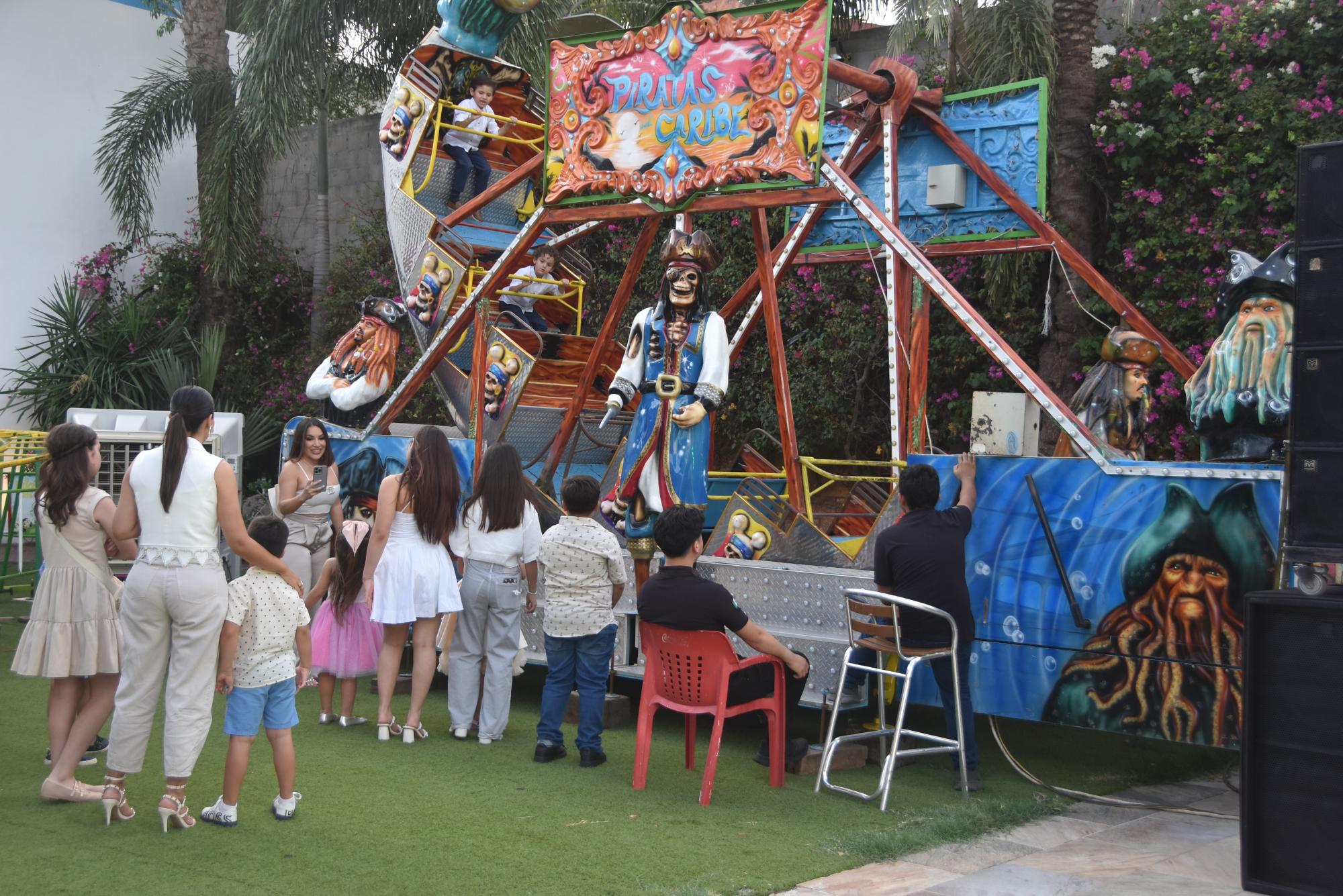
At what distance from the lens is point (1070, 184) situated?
405 inches

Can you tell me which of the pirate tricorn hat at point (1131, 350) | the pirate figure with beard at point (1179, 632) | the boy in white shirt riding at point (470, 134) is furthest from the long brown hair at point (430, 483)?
the boy in white shirt riding at point (470, 134)

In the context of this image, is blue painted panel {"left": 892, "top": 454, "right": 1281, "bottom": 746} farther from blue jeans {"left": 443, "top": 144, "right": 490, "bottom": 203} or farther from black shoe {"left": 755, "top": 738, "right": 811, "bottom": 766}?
blue jeans {"left": 443, "top": 144, "right": 490, "bottom": 203}

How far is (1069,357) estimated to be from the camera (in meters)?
10.2

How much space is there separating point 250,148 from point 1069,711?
11810mm

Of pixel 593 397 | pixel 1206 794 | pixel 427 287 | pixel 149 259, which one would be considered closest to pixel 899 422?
pixel 1206 794

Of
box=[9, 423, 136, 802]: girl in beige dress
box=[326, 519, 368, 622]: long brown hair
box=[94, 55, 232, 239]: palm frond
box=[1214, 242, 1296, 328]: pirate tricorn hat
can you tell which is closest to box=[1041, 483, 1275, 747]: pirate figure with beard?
box=[1214, 242, 1296, 328]: pirate tricorn hat

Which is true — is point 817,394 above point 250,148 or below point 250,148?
below

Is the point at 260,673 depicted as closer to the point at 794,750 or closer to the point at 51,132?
the point at 794,750

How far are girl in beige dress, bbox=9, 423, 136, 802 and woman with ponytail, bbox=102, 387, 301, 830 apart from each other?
1.19 feet

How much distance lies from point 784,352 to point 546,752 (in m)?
2.92

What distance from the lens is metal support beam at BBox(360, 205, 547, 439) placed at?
8.55 m

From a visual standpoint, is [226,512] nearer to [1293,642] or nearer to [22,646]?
[22,646]

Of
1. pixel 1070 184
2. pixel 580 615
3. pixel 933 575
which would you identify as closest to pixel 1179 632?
pixel 933 575

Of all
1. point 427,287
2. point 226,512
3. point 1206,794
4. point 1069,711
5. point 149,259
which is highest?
point 149,259
